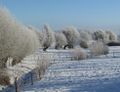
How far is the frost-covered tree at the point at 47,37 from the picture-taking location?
271 ft

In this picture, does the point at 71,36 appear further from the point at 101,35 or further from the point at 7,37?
the point at 7,37

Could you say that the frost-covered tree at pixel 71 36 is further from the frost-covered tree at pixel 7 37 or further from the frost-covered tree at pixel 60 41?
the frost-covered tree at pixel 7 37

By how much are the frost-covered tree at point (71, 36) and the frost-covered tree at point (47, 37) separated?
4.71m

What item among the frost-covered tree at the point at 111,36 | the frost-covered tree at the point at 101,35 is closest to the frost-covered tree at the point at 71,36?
the frost-covered tree at the point at 101,35

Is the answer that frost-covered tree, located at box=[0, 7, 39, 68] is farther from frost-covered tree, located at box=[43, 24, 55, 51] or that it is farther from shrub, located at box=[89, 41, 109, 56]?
frost-covered tree, located at box=[43, 24, 55, 51]

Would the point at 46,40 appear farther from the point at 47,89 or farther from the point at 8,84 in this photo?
the point at 47,89

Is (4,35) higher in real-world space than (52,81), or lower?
higher

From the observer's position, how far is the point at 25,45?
4247 centimetres

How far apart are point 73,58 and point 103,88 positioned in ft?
94.8

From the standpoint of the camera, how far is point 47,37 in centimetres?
8694

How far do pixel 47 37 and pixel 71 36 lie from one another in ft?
32.4

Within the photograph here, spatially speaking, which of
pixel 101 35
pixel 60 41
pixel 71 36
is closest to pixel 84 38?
pixel 101 35

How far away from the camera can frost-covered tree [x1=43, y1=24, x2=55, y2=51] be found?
82.6 m

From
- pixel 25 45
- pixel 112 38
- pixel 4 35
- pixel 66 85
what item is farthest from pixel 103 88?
pixel 112 38
